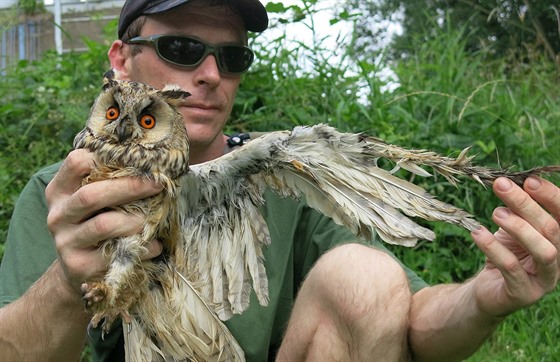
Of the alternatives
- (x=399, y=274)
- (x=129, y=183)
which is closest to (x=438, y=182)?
(x=399, y=274)

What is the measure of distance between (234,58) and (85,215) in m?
1.15

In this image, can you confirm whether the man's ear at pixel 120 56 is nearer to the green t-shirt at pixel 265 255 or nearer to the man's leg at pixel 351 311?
the green t-shirt at pixel 265 255

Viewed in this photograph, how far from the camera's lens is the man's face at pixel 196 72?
3.26 metres

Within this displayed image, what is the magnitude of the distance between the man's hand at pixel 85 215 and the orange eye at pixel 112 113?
181mm

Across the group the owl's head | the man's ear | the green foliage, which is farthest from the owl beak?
the green foliage

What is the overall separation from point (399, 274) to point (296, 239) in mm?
652

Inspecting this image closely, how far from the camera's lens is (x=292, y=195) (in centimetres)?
267

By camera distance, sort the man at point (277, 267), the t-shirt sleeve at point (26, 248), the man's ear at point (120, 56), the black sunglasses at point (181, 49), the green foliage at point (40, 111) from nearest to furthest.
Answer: the man at point (277, 267)
the t-shirt sleeve at point (26, 248)
the black sunglasses at point (181, 49)
the man's ear at point (120, 56)
the green foliage at point (40, 111)

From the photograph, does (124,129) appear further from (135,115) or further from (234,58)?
(234,58)

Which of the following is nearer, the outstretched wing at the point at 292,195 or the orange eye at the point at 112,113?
the outstretched wing at the point at 292,195

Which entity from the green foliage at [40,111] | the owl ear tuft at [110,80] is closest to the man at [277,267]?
the owl ear tuft at [110,80]

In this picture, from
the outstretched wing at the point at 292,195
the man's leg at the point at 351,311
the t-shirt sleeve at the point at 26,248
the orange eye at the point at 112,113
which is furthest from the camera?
the t-shirt sleeve at the point at 26,248

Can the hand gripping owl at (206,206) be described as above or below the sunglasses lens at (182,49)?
below

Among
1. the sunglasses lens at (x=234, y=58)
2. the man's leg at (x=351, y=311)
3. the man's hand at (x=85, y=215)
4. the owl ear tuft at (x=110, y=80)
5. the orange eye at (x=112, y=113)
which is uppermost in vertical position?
the sunglasses lens at (x=234, y=58)
